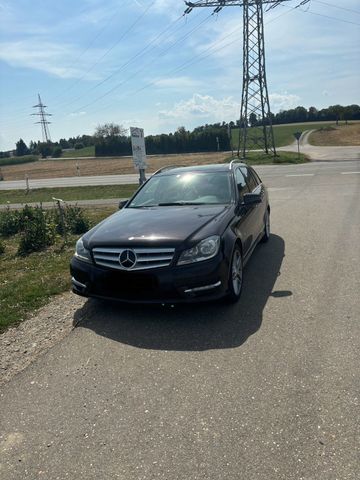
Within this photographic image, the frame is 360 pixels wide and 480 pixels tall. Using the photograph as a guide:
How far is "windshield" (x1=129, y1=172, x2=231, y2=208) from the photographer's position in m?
5.55

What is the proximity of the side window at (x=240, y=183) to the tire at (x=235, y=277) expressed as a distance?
3.67ft

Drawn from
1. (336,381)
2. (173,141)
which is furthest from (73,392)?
(173,141)

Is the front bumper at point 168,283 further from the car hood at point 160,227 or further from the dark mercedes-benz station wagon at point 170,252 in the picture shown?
the car hood at point 160,227

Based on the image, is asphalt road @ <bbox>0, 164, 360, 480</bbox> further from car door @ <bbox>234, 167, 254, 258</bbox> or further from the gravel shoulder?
car door @ <bbox>234, 167, 254, 258</bbox>

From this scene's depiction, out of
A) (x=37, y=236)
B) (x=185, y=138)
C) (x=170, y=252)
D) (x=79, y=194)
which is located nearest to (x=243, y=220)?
(x=170, y=252)

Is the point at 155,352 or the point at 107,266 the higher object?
the point at 107,266

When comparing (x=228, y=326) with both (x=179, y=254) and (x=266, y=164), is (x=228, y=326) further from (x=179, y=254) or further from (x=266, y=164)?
(x=266, y=164)

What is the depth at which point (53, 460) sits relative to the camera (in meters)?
2.51

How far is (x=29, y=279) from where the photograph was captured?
609 cm

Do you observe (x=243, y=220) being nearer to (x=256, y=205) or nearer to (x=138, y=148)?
(x=256, y=205)

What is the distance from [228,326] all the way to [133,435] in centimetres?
169

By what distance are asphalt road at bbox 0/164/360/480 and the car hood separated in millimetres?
803

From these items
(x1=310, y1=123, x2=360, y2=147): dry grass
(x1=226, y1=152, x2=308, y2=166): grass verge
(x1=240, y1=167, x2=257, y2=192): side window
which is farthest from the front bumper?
(x1=310, y1=123, x2=360, y2=147): dry grass

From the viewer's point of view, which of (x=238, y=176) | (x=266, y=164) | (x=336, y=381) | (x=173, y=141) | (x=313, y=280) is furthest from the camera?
(x=173, y=141)
